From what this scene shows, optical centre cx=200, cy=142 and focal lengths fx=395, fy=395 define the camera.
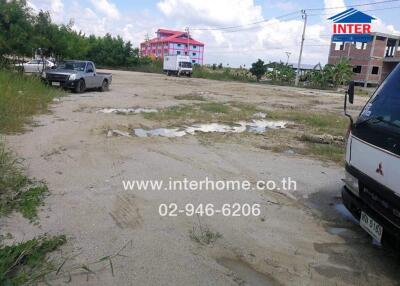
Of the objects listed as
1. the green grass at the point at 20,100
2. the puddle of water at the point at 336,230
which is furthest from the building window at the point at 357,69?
the puddle of water at the point at 336,230

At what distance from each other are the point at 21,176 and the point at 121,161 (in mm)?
1920

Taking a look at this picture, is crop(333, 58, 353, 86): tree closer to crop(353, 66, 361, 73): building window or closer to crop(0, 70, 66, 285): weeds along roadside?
crop(353, 66, 361, 73): building window

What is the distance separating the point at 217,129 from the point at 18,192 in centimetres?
709

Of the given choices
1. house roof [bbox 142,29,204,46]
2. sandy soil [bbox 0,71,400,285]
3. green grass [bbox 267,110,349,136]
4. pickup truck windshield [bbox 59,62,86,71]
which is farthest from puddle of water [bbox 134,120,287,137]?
house roof [bbox 142,29,204,46]

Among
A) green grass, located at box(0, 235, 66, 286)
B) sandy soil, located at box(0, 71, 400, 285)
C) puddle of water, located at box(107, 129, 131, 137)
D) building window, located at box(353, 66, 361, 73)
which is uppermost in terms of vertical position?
building window, located at box(353, 66, 361, 73)

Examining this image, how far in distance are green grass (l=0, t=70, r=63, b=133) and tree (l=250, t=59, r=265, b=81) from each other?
4589cm

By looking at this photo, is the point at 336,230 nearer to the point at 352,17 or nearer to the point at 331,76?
the point at 331,76

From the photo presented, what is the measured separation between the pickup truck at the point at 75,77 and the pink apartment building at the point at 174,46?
7586 centimetres

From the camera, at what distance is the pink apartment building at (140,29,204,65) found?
101250 millimetres

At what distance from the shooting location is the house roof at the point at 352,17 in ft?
178

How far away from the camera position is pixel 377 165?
3.76 meters

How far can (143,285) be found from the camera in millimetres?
3338

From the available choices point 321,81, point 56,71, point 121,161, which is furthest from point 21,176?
point 321,81

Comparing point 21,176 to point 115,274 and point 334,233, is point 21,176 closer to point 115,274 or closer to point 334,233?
point 115,274
